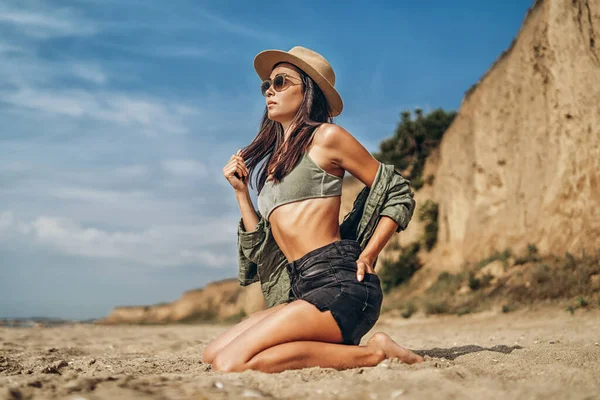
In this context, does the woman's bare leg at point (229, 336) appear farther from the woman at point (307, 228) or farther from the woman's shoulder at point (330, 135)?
the woman's shoulder at point (330, 135)

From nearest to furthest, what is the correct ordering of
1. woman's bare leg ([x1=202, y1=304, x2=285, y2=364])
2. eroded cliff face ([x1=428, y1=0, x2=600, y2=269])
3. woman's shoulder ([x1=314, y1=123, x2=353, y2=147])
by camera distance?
1. woman's shoulder ([x1=314, y1=123, x2=353, y2=147])
2. woman's bare leg ([x1=202, y1=304, x2=285, y2=364])
3. eroded cliff face ([x1=428, y1=0, x2=600, y2=269])

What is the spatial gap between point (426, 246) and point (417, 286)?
6.27ft

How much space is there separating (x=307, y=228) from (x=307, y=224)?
24 mm

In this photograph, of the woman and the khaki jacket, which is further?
the khaki jacket

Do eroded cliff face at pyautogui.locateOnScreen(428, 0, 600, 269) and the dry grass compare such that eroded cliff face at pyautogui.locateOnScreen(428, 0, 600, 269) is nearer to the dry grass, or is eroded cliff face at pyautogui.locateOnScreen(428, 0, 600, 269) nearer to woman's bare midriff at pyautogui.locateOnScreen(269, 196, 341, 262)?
the dry grass

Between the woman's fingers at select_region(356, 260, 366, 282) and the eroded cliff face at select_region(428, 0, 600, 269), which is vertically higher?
the eroded cliff face at select_region(428, 0, 600, 269)

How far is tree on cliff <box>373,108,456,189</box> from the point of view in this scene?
19.7 meters

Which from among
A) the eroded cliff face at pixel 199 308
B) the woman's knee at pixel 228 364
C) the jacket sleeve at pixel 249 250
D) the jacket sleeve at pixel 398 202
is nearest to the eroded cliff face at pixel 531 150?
the jacket sleeve at pixel 398 202

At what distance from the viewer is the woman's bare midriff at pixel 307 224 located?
3135 mm

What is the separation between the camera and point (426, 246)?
17719 mm

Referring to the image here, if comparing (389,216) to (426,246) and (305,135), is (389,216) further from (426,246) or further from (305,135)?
(426,246)

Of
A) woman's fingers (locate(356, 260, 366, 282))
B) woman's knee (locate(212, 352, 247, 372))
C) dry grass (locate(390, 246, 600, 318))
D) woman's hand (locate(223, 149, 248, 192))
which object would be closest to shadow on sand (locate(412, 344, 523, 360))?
woman's fingers (locate(356, 260, 366, 282))

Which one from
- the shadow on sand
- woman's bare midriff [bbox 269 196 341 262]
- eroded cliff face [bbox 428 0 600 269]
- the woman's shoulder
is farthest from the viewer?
eroded cliff face [bbox 428 0 600 269]

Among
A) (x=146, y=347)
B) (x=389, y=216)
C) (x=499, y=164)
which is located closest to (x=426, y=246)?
(x=499, y=164)
